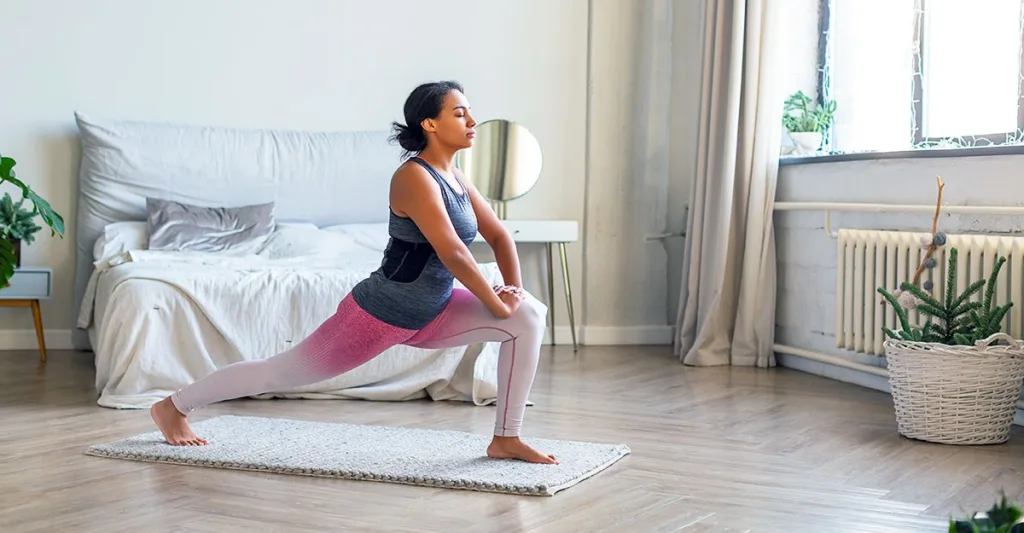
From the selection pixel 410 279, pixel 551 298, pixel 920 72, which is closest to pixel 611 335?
pixel 551 298

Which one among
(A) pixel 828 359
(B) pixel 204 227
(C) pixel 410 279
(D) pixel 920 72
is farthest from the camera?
(B) pixel 204 227

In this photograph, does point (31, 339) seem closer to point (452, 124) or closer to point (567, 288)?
point (567, 288)

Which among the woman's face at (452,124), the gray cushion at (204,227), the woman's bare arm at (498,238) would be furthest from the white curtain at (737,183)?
the woman's face at (452,124)

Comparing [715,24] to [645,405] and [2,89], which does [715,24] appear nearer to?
[645,405]

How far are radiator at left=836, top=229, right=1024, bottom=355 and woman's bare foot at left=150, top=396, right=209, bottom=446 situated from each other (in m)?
2.31

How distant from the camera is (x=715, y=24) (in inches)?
194

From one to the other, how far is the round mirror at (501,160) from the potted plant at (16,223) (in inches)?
72.5

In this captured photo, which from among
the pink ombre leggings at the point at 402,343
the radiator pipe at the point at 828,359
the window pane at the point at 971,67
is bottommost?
the radiator pipe at the point at 828,359

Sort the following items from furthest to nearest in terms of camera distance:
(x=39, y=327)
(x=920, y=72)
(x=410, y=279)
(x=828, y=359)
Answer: (x=39, y=327) → (x=828, y=359) → (x=920, y=72) → (x=410, y=279)

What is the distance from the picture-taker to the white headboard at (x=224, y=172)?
485cm

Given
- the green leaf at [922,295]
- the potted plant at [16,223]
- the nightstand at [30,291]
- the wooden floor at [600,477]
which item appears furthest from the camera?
the nightstand at [30,291]

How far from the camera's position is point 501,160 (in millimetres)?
5355

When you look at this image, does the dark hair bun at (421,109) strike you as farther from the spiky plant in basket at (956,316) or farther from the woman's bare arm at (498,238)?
the spiky plant in basket at (956,316)

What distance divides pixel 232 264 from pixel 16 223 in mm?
1161
